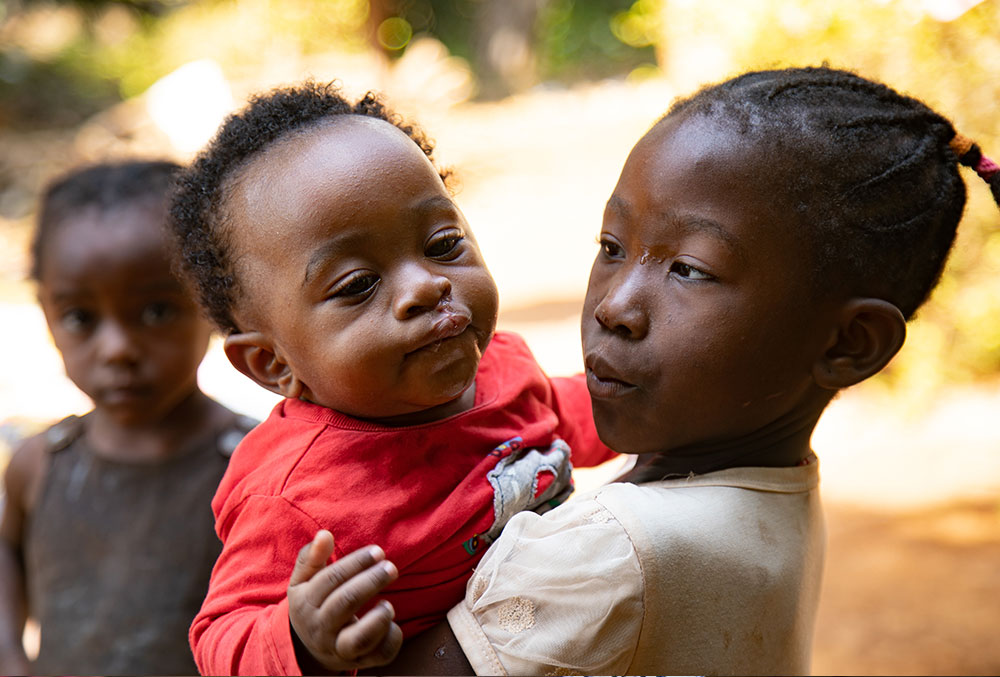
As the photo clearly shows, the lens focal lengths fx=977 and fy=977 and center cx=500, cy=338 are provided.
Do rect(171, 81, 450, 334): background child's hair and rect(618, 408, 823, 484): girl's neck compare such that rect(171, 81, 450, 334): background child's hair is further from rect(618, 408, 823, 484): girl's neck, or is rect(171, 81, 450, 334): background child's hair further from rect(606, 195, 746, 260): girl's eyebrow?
rect(618, 408, 823, 484): girl's neck

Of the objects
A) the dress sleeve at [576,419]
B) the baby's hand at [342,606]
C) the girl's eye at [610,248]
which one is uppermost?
the girl's eye at [610,248]

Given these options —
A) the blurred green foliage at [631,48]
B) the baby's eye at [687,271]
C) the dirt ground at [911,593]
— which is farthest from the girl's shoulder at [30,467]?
the dirt ground at [911,593]

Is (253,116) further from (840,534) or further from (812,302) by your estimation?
(840,534)

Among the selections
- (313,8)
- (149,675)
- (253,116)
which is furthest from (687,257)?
(313,8)

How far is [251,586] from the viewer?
149cm

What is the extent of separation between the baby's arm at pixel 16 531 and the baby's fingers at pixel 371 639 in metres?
1.76

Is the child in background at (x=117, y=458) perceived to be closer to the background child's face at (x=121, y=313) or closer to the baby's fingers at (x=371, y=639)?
the background child's face at (x=121, y=313)

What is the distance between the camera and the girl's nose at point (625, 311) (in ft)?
5.11

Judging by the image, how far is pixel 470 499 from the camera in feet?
5.13

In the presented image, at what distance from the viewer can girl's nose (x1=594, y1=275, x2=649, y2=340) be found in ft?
5.11

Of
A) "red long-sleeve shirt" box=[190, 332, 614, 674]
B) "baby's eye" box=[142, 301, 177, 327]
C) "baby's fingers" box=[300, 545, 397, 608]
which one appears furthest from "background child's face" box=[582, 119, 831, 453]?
"baby's eye" box=[142, 301, 177, 327]

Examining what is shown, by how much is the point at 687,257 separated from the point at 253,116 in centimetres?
80

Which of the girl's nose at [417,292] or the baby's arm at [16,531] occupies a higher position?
the girl's nose at [417,292]

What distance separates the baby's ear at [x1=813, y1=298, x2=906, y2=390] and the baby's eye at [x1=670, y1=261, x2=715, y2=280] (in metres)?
0.24
